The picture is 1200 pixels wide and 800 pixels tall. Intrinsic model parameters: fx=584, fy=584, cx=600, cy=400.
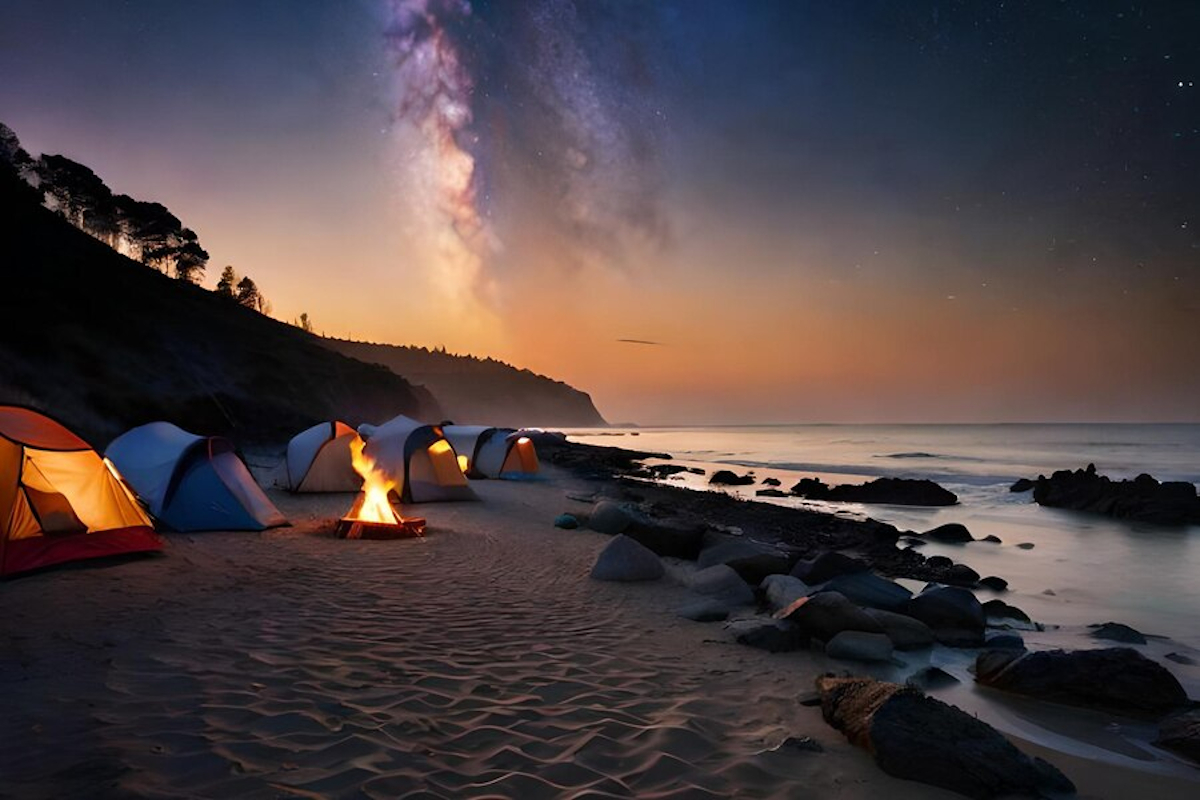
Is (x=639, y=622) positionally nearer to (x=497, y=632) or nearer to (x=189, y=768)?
(x=497, y=632)

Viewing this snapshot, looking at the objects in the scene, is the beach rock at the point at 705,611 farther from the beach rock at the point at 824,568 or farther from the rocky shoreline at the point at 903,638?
the beach rock at the point at 824,568

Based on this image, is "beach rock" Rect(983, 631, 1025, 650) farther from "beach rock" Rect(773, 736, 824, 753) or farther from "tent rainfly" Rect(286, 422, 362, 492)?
"tent rainfly" Rect(286, 422, 362, 492)

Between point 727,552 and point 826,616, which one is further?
point 727,552

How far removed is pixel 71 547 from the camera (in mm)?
9453

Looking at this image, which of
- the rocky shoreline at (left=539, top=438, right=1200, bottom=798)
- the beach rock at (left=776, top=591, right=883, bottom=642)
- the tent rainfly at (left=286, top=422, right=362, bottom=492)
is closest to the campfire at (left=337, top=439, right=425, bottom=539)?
the rocky shoreline at (left=539, top=438, right=1200, bottom=798)

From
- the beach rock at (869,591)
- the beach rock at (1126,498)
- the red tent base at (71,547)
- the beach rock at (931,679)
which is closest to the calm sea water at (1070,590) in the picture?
the beach rock at (931,679)

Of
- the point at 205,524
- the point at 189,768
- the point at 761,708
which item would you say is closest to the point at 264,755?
the point at 189,768

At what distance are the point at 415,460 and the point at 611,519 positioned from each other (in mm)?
7120

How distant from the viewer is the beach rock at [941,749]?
15.1 ft

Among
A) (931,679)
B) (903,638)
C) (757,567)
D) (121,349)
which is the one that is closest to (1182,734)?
(931,679)

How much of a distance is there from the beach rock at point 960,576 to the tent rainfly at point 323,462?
1852 centimetres

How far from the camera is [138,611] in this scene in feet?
25.0

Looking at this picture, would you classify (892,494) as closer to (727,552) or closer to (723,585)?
(727,552)

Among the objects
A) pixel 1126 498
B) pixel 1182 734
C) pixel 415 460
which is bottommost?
pixel 1182 734
